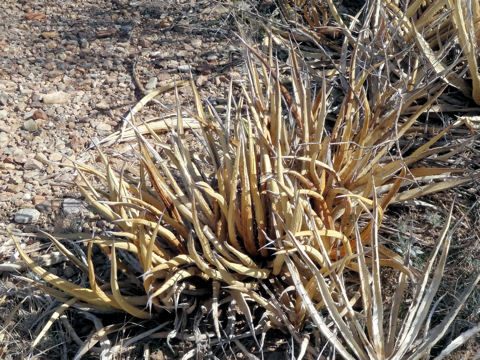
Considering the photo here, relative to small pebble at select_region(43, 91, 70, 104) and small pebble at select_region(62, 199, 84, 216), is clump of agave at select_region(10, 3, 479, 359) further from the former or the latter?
small pebble at select_region(43, 91, 70, 104)

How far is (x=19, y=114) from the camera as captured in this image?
2.64 m

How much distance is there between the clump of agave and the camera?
1.63 m

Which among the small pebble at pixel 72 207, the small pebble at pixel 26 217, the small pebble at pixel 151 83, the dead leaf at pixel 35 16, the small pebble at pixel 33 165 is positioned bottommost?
the small pebble at pixel 26 217

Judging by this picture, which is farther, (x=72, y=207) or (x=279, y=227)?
(x=72, y=207)

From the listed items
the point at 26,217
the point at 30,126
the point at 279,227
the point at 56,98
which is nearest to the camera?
the point at 279,227

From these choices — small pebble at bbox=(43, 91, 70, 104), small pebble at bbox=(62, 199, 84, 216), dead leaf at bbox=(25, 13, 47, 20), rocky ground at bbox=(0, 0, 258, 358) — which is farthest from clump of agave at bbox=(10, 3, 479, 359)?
dead leaf at bbox=(25, 13, 47, 20)

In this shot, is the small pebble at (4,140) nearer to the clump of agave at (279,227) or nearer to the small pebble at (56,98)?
the small pebble at (56,98)

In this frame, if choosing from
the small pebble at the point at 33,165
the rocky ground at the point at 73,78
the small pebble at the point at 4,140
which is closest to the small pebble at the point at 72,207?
the rocky ground at the point at 73,78

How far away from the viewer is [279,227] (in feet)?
5.89

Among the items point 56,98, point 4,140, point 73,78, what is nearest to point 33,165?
point 4,140

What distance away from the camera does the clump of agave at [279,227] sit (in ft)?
5.35

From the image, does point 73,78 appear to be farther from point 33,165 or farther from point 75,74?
point 33,165

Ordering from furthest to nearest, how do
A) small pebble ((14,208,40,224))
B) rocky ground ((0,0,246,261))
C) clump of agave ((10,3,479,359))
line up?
rocky ground ((0,0,246,261))
small pebble ((14,208,40,224))
clump of agave ((10,3,479,359))

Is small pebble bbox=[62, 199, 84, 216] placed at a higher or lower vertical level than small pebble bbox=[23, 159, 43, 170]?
lower
